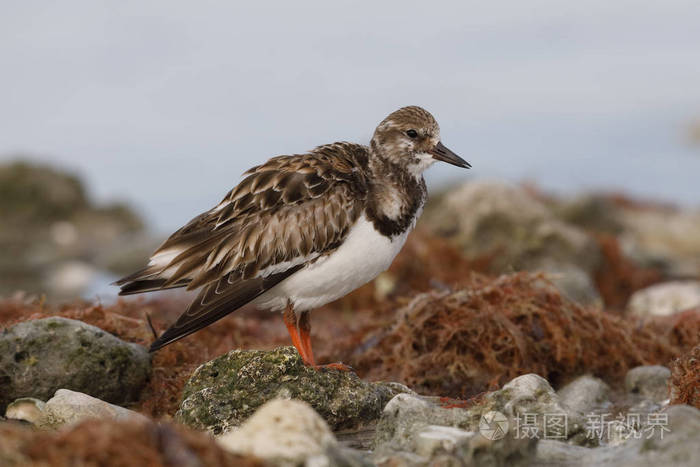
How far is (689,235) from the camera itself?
2100 centimetres

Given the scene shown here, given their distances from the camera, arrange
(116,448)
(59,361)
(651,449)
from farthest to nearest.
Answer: (59,361), (651,449), (116,448)

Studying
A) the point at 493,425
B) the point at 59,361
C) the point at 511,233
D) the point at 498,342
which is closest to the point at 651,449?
the point at 493,425

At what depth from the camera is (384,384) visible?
726cm

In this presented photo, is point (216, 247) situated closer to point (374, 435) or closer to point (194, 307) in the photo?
point (194, 307)

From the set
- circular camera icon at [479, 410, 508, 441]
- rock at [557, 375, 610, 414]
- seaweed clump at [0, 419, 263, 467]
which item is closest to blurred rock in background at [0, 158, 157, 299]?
rock at [557, 375, 610, 414]

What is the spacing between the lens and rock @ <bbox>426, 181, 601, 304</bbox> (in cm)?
1414

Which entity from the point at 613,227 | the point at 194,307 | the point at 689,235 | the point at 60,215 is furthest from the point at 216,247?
the point at 60,215

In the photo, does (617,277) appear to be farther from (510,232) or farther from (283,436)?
(283,436)

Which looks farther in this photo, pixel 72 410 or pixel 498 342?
pixel 498 342

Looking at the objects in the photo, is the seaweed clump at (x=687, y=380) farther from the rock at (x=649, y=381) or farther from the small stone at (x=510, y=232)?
the small stone at (x=510, y=232)

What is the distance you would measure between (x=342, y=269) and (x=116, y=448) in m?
3.39

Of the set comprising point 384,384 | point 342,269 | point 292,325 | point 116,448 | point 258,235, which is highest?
A: point 258,235

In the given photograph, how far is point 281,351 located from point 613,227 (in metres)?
13.8

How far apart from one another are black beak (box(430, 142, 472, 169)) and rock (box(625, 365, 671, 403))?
2.69 meters
